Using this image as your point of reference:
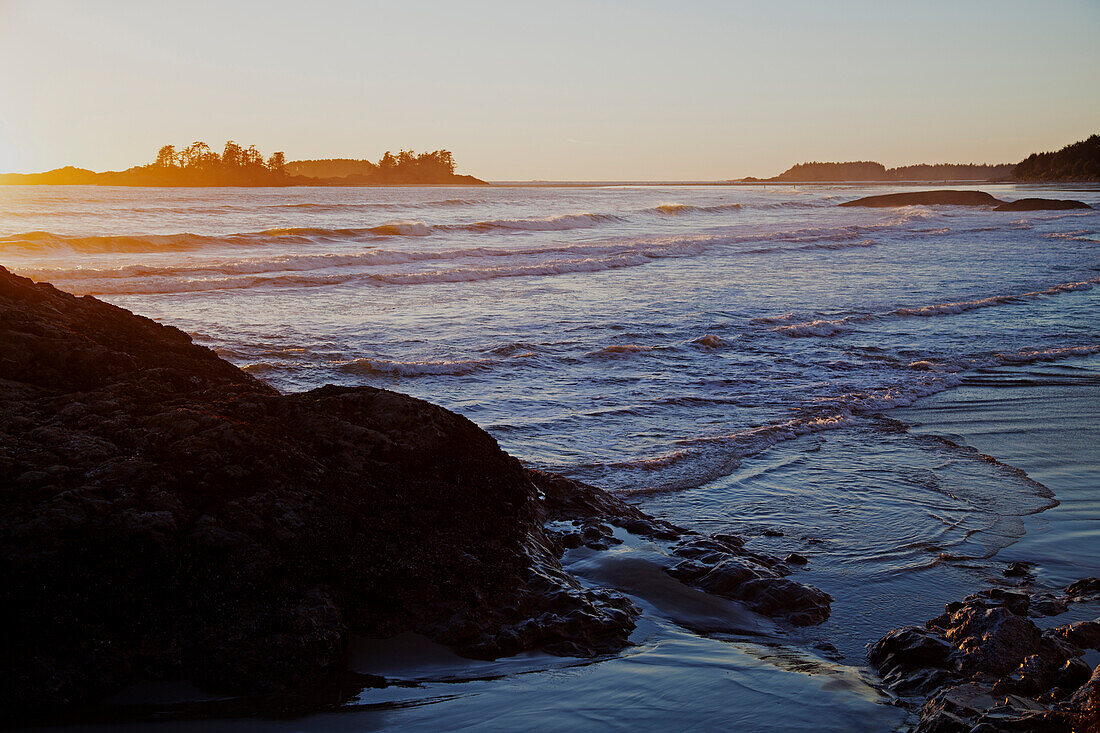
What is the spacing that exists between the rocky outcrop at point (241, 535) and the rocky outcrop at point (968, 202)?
2143 inches

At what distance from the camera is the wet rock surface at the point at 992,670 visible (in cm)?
272

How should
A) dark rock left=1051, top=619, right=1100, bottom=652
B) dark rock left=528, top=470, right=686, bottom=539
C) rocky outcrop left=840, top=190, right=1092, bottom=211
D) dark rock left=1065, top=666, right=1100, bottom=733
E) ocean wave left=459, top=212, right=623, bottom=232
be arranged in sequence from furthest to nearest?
1. rocky outcrop left=840, top=190, right=1092, bottom=211
2. ocean wave left=459, top=212, right=623, bottom=232
3. dark rock left=528, top=470, right=686, bottom=539
4. dark rock left=1051, top=619, right=1100, bottom=652
5. dark rock left=1065, top=666, right=1100, bottom=733

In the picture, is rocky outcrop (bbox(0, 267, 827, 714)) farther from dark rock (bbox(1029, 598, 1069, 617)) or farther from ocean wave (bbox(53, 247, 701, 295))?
ocean wave (bbox(53, 247, 701, 295))

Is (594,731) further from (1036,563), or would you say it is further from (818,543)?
(1036,563)

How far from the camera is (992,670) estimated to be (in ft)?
10.5

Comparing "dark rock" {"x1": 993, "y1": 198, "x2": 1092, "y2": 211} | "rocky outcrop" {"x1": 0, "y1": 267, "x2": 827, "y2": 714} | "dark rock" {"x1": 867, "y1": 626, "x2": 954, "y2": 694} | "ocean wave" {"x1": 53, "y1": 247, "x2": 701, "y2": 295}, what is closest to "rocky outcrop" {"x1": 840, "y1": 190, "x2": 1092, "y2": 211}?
"dark rock" {"x1": 993, "y1": 198, "x2": 1092, "y2": 211}

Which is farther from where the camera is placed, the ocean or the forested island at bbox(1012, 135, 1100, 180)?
the forested island at bbox(1012, 135, 1100, 180)

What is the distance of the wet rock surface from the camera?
8.94ft

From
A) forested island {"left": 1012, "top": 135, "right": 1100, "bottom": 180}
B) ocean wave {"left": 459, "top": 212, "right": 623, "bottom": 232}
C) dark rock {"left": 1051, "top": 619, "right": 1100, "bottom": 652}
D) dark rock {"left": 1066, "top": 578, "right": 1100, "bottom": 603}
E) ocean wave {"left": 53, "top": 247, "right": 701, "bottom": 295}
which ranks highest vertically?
forested island {"left": 1012, "top": 135, "right": 1100, "bottom": 180}

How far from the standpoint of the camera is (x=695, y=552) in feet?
14.5

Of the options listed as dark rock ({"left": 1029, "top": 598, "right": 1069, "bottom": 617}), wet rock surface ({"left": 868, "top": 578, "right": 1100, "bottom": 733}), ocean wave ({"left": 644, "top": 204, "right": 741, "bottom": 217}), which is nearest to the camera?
wet rock surface ({"left": 868, "top": 578, "right": 1100, "bottom": 733})

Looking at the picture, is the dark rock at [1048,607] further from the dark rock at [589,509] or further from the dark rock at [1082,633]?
the dark rock at [589,509]

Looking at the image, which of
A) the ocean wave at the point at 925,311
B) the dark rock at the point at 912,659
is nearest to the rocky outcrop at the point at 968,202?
the ocean wave at the point at 925,311

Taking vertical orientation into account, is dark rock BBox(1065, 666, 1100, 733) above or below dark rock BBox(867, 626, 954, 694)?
above
